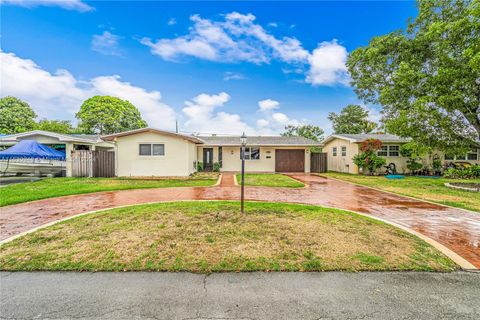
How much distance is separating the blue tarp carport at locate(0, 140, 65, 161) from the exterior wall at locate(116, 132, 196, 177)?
3.82 metres

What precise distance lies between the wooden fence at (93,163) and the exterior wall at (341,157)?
18593 millimetres

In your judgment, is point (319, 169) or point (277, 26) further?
point (319, 169)

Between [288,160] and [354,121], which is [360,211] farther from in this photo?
[354,121]

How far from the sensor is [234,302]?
2553mm

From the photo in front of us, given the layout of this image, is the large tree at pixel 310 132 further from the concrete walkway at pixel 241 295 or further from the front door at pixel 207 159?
the concrete walkway at pixel 241 295

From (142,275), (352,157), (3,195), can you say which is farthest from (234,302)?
(352,157)

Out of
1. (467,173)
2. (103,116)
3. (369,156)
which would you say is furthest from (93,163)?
(467,173)

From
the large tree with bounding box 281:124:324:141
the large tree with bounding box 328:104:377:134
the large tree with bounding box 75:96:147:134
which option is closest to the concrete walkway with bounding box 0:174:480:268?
the large tree with bounding box 281:124:324:141

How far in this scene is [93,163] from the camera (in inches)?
584

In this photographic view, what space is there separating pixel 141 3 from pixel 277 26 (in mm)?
8024

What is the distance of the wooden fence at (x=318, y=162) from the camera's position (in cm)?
2041

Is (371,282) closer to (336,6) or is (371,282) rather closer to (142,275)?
(142,275)

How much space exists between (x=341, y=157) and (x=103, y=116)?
1368 inches

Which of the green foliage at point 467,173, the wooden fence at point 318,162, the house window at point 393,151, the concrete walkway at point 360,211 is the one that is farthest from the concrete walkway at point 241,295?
the house window at point 393,151
